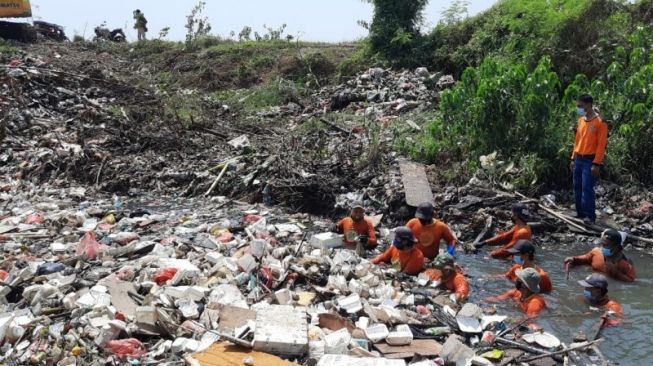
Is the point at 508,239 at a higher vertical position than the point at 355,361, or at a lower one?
lower

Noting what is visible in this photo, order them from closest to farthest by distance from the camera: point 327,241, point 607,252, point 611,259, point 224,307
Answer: point 224,307, point 607,252, point 611,259, point 327,241

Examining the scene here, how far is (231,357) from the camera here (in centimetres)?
420

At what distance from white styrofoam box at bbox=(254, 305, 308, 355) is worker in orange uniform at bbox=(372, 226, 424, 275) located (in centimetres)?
206

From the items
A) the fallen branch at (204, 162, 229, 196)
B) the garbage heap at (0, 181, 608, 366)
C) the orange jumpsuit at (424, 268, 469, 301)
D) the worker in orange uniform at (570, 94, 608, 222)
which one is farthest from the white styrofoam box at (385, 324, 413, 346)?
the fallen branch at (204, 162, 229, 196)

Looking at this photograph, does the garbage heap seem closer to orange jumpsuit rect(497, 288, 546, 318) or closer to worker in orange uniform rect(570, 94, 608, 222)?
orange jumpsuit rect(497, 288, 546, 318)

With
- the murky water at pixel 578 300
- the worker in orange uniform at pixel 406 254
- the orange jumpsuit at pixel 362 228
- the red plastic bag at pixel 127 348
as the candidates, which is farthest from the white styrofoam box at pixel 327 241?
the red plastic bag at pixel 127 348

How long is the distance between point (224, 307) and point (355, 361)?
50.3 inches

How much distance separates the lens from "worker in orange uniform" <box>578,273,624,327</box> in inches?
225

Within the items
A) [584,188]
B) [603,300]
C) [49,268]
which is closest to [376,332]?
[603,300]

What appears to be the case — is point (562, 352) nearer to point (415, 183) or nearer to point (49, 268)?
point (415, 183)

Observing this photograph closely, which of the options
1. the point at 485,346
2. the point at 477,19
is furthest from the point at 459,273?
the point at 477,19

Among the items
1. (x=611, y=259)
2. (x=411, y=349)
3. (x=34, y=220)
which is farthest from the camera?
(x=34, y=220)

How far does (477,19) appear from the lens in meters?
16.4

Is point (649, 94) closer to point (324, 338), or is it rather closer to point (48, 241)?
point (324, 338)
